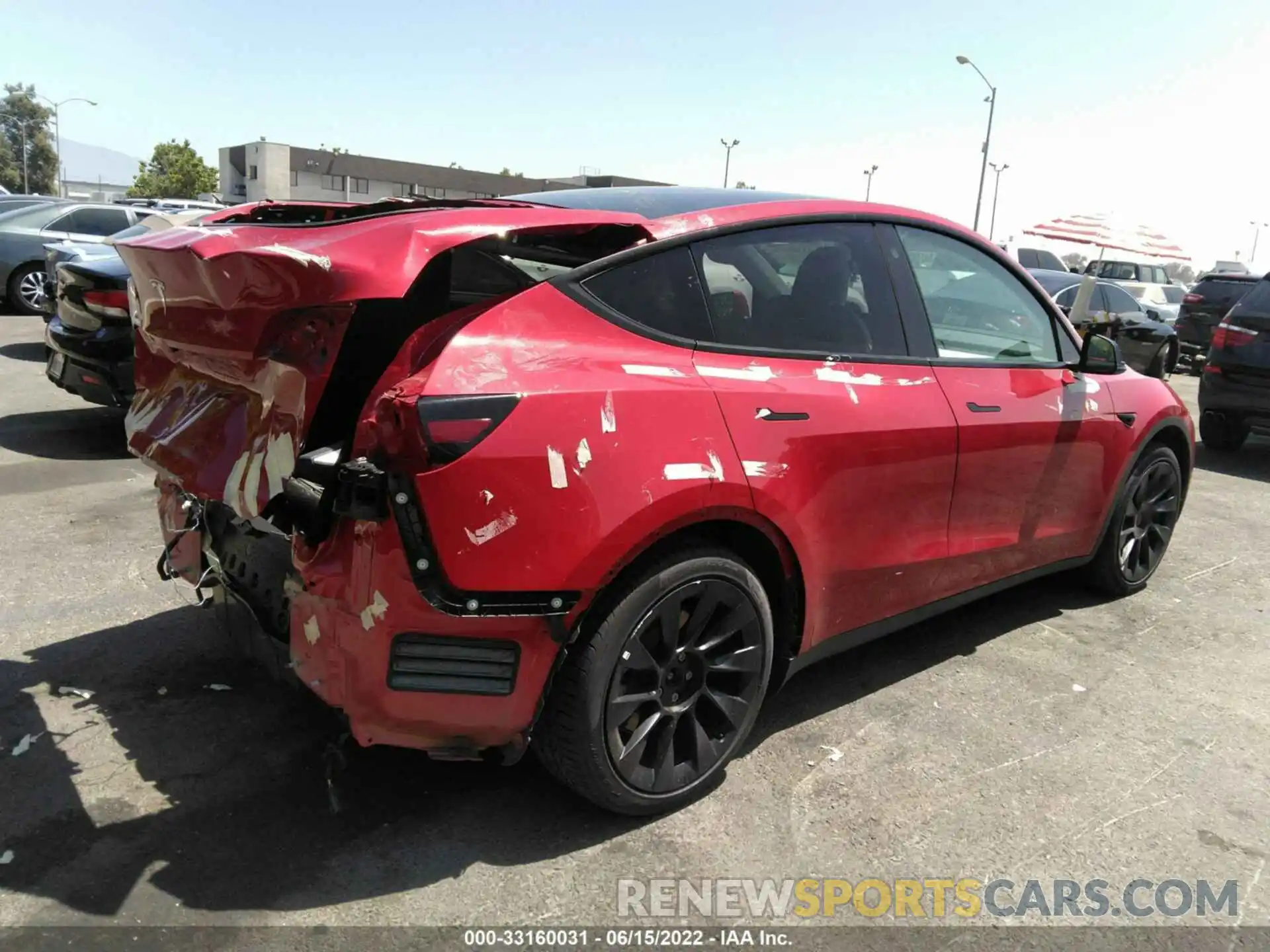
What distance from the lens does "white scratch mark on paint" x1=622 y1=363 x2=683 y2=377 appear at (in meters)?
2.50

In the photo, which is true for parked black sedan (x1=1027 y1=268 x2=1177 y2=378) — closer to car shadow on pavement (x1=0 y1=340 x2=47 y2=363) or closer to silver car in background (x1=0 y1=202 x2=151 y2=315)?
car shadow on pavement (x1=0 y1=340 x2=47 y2=363)

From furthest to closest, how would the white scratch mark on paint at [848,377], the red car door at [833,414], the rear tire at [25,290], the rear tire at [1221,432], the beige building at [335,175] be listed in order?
the beige building at [335,175] < the rear tire at [25,290] < the rear tire at [1221,432] < the white scratch mark on paint at [848,377] < the red car door at [833,414]

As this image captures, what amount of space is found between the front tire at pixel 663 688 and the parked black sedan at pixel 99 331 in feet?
15.8

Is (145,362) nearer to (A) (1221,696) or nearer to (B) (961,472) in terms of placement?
(B) (961,472)

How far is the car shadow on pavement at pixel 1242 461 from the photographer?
8.33m

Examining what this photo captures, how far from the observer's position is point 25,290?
44.3 ft

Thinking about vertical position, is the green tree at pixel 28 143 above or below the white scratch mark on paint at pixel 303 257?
above

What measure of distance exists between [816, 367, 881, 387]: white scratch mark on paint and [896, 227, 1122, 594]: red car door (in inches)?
14.6

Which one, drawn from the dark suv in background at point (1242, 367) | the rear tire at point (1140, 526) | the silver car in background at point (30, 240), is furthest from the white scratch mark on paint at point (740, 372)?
the silver car in background at point (30, 240)

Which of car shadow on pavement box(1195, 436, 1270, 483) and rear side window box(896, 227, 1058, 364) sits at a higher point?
rear side window box(896, 227, 1058, 364)

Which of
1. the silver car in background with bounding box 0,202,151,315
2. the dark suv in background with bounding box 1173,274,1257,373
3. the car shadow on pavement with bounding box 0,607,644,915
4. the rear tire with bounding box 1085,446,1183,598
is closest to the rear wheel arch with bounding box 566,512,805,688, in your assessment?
the car shadow on pavement with bounding box 0,607,644,915

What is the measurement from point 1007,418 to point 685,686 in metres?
1.71

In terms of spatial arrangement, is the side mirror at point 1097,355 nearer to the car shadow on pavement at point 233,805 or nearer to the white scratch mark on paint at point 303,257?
the car shadow on pavement at point 233,805

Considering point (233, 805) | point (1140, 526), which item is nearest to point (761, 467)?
point (233, 805)
